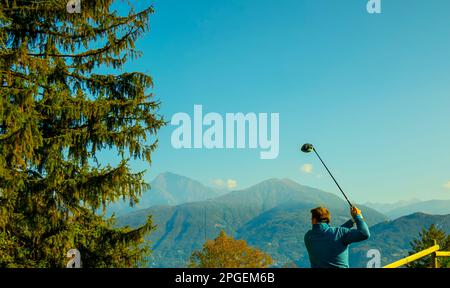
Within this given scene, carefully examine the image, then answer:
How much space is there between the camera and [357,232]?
16.2 ft

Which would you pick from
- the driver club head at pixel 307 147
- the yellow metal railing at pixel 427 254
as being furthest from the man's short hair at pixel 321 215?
the yellow metal railing at pixel 427 254

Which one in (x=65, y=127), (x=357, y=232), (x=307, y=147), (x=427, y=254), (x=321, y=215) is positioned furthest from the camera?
(x=65, y=127)

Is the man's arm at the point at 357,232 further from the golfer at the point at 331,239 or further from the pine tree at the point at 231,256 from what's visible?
the pine tree at the point at 231,256

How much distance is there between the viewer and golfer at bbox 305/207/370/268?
4957mm

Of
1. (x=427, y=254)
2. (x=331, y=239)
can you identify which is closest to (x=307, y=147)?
(x=331, y=239)

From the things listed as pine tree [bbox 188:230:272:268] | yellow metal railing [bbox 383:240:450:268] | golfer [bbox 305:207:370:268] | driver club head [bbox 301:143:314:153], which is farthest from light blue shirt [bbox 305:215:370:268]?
pine tree [bbox 188:230:272:268]

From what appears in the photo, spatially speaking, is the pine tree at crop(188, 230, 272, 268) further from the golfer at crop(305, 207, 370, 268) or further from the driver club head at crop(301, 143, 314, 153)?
the golfer at crop(305, 207, 370, 268)

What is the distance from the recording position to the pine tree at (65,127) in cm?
1171

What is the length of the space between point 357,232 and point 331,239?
28 cm

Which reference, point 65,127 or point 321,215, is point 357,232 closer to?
point 321,215

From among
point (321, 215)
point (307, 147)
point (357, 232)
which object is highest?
point (307, 147)

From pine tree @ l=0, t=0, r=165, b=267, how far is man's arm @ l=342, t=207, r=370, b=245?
25.9ft
